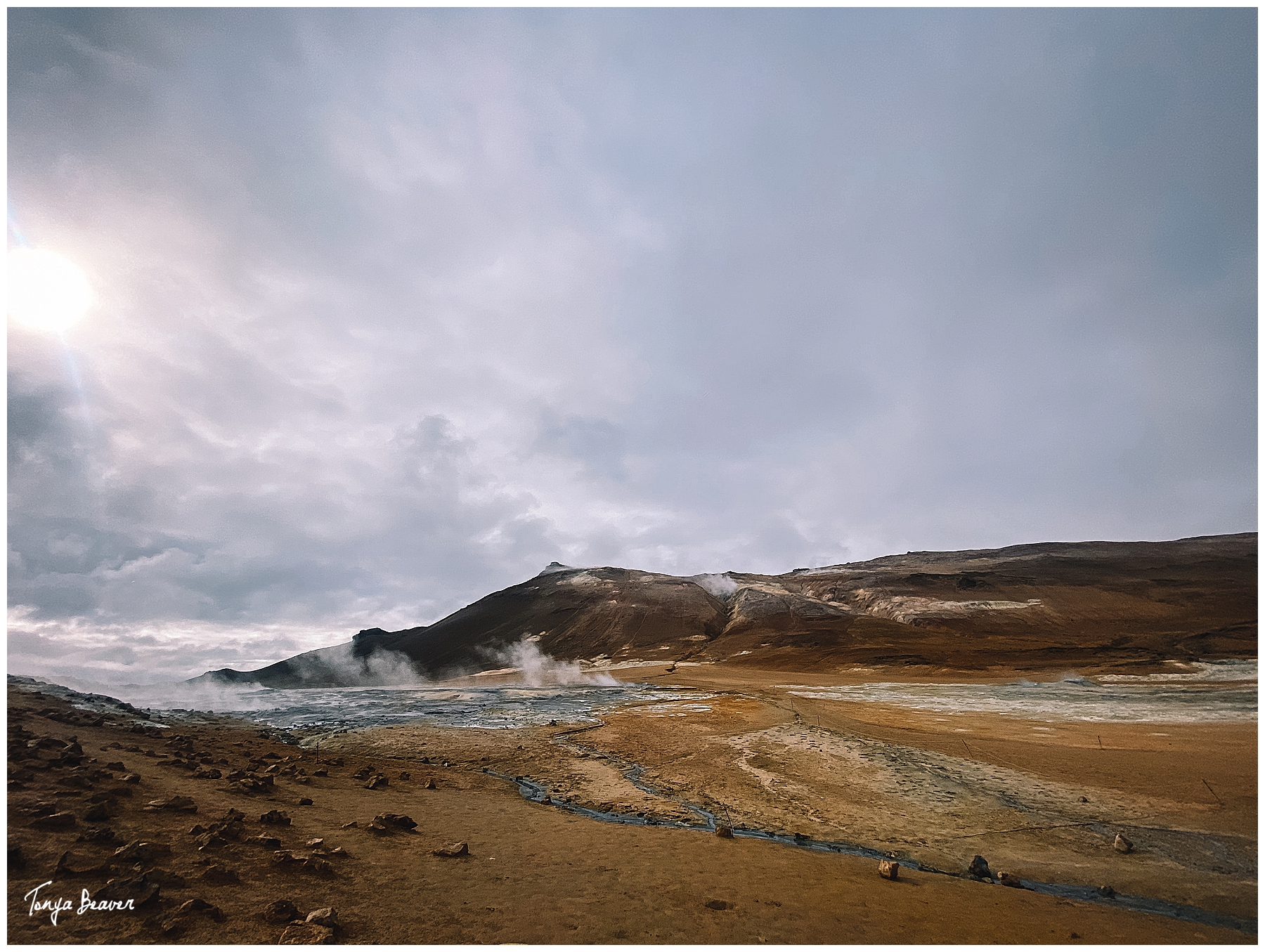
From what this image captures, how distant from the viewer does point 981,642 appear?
86938 millimetres

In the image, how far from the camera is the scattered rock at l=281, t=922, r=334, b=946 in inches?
296

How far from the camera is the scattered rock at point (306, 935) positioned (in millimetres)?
7523

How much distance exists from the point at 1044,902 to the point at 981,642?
9294 centimetres

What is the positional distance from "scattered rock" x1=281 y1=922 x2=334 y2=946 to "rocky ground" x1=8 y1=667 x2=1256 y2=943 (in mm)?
41

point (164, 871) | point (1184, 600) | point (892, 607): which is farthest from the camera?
point (892, 607)

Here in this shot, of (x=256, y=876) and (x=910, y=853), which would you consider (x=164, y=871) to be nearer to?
(x=256, y=876)

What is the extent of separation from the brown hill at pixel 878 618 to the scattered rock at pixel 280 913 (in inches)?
3234

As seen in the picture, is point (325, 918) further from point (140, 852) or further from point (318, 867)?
point (140, 852)

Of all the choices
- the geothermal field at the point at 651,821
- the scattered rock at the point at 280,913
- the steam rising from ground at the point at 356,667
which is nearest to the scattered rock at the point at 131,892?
the geothermal field at the point at 651,821

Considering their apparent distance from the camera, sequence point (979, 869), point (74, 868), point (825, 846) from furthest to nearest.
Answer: point (825, 846), point (979, 869), point (74, 868)

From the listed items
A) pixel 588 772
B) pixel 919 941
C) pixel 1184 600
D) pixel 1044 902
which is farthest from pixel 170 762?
pixel 1184 600
